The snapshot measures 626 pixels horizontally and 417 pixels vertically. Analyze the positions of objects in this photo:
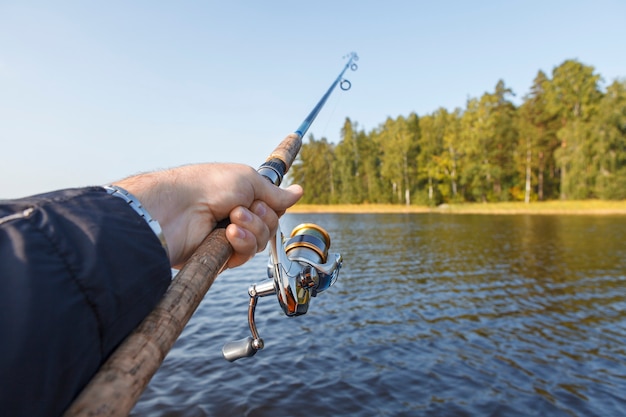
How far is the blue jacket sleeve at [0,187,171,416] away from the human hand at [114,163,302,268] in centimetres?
36

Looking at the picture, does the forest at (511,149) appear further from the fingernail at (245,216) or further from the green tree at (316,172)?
the fingernail at (245,216)

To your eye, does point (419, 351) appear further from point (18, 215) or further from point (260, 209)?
point (18, 215)

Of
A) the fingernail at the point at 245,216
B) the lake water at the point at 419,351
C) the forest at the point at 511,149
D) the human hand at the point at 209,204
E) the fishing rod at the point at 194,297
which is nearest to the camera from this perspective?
the fishing rod at the point at 194,297

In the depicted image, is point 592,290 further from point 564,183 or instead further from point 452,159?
point 452,159

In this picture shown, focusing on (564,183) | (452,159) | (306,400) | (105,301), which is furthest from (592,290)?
(452,159)

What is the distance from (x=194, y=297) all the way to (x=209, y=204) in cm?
46

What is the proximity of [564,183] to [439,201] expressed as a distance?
52.9 feet

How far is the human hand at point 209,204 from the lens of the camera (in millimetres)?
1517

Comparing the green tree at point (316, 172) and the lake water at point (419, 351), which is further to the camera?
the green tree at point (316, 172)

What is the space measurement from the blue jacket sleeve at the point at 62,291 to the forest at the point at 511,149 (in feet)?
154

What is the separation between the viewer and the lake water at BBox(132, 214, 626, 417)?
538 centimetres

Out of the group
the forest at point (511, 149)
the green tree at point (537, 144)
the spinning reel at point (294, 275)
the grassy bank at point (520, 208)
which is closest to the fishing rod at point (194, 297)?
the spinning reel at point (294, 275)

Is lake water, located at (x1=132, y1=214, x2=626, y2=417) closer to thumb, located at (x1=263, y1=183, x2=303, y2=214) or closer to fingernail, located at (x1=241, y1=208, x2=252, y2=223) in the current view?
thumb, located at (x1=263, y1=183, x2=303, y2=214)

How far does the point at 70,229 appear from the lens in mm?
963
